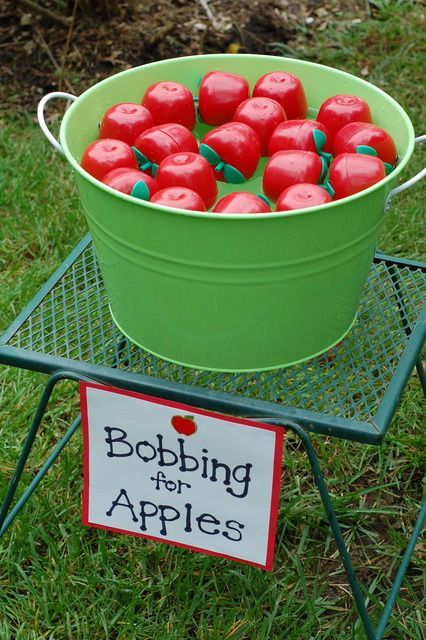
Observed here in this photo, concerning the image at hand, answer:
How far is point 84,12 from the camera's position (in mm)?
2941

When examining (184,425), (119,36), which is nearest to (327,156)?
(184,425)

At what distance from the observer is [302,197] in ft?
3.17

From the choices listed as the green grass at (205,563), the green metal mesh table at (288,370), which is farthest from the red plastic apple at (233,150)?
the green grass at (205,563)

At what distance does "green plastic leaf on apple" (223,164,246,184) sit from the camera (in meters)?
1.10

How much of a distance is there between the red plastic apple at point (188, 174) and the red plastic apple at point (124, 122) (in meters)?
0.11

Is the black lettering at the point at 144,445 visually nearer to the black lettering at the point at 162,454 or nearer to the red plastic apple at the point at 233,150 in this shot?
the black lettering at the point at 162,454

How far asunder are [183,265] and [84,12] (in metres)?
2.29

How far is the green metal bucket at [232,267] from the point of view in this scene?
906 millimetres

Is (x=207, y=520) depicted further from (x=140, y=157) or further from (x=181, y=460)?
(x=140, y=157)

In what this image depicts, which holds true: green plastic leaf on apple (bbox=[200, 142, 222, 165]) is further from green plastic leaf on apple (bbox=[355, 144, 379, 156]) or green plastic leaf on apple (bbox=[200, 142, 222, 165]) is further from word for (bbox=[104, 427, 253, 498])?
word for (bbox=[104, 427, 253, 498])

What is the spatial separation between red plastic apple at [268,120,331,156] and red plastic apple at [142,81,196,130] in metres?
0.14

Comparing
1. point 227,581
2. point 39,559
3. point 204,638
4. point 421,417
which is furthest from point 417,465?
point 39,559

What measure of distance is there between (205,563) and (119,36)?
201cm

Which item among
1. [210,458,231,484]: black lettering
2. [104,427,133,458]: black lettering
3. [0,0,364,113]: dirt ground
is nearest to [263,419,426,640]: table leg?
[210,458,231,484]: black lettering
